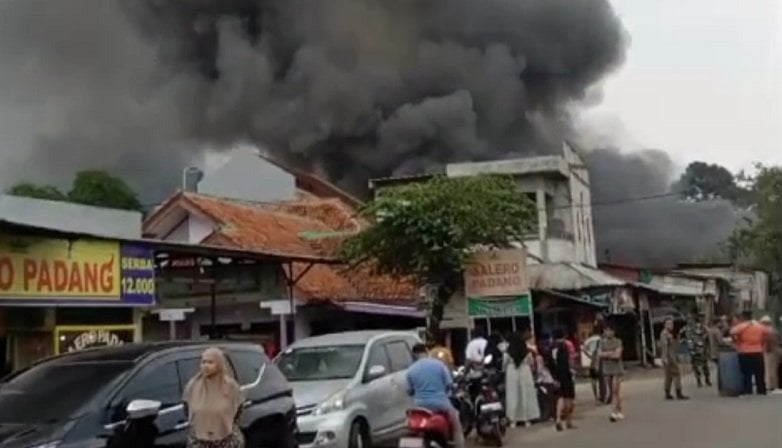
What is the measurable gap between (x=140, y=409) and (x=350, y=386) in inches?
172

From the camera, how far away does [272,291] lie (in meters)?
23.3

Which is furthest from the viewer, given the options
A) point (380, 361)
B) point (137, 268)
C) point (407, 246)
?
point (407, 246)

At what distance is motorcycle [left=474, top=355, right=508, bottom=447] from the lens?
48.5 ft

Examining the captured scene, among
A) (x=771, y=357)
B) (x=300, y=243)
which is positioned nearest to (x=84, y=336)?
(x=771, y=357)

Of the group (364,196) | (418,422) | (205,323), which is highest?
(364,196)

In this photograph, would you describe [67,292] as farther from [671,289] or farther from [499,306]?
[671,289]

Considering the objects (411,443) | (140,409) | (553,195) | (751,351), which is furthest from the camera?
(553,195)

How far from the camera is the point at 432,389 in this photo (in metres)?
11.4

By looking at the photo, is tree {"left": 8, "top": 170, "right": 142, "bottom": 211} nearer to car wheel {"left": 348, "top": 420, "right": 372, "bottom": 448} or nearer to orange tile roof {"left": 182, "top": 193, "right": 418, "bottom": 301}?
orange tile roof {"left": 182, "top": 193, "right": 418, "bottom": 301}

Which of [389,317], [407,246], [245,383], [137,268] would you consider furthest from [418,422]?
[389,317]

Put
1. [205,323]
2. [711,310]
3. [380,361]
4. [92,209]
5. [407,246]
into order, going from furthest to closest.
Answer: [711,310]
[205,323]
[407,246]
[92,209]
[380,361]

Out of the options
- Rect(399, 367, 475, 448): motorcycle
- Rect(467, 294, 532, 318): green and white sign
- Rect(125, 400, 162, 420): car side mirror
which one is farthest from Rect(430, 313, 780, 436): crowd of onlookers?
Rect(125, 400, 162, 420): car side mirror

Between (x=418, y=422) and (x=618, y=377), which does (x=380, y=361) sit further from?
(x=618, y=377)

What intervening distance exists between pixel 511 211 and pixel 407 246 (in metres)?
2.41
